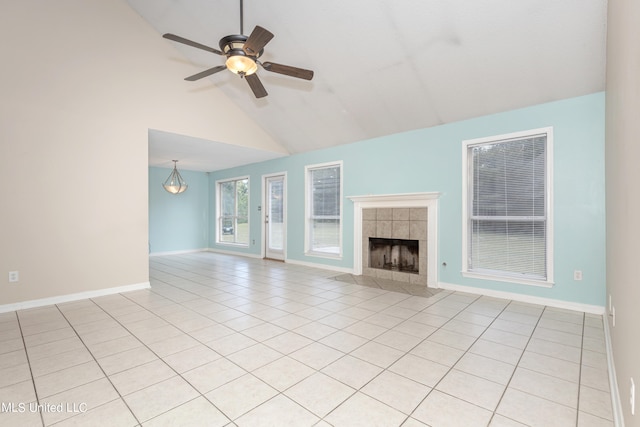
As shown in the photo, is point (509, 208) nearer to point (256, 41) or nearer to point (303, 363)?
point (303, 363)

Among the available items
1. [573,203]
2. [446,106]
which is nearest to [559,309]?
[573,203]

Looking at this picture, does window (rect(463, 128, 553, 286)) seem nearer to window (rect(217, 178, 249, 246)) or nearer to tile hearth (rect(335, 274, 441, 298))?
tile hearth (rect(335, 274, 441, 298))

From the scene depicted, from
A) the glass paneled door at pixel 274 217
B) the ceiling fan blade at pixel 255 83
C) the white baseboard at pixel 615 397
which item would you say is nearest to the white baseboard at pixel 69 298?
the glass paneled door at pixel 274 217

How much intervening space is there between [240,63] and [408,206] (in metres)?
3.30

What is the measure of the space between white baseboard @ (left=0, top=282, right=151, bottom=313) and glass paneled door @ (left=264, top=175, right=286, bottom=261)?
124 inches

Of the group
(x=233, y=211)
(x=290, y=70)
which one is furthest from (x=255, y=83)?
(x=233, y=211)

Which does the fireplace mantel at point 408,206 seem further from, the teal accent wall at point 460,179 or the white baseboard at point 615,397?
the white baseboard at point 615,397

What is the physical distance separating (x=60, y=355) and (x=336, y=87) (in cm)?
437

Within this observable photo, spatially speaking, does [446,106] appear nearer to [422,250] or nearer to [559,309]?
[422,250]

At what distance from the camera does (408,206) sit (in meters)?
4.86

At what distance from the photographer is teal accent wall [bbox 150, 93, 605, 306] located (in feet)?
11.0

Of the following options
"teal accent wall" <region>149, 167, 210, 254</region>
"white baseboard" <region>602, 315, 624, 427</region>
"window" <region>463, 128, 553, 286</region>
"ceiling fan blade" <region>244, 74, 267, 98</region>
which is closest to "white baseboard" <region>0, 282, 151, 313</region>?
"ceiling fan blade" <region>244, 74, 267, 98</region>

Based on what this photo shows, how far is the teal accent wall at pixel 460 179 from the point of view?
335 centimetres

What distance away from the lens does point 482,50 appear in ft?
10.7
